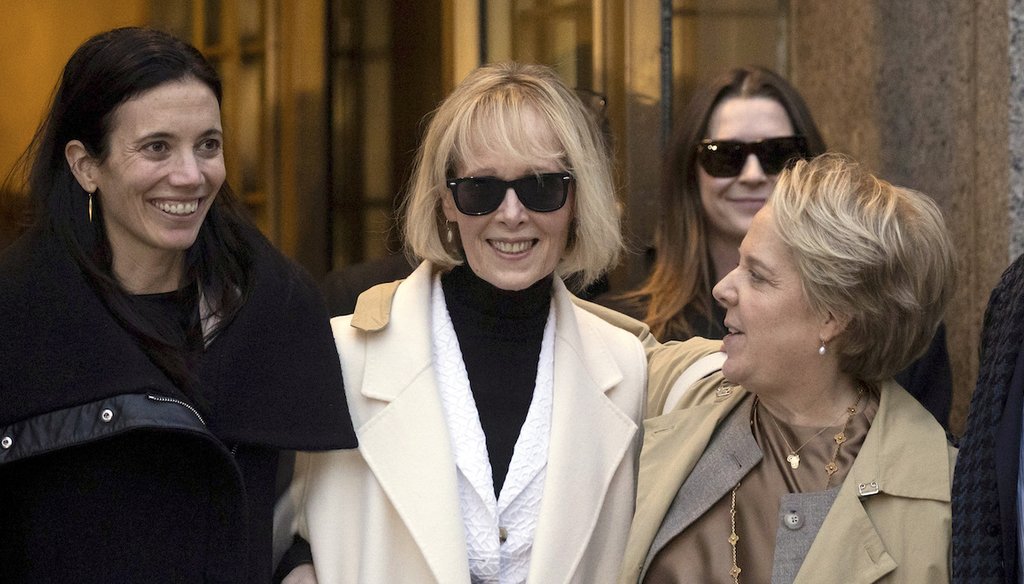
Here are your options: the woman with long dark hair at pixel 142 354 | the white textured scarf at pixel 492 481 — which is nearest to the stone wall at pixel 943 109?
the white textured scarf at pixel 492 481

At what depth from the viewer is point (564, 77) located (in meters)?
5.80

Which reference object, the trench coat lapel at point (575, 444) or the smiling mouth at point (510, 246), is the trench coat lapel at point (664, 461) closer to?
the trench coat lapel at point (575, 444)

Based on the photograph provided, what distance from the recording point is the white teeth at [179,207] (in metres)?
3.20

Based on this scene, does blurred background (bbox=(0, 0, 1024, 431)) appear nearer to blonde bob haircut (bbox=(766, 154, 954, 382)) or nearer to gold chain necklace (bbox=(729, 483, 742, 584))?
blonde bob haircut (bbox=(766, 154, 954, 382))

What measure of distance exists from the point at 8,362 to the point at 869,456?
1.77 m

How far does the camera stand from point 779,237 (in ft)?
11.1

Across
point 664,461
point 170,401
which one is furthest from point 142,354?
point 664,461

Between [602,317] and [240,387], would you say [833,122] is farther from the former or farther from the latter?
[240,387]

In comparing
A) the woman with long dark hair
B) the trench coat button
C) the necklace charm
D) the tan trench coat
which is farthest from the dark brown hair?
the woman with long dark hair

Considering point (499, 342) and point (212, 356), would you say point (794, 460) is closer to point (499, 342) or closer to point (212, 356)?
point (499, 342)

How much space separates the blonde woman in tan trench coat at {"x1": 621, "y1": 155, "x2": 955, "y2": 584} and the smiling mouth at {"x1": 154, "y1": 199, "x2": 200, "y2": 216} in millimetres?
1180

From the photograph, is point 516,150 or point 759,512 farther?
point 516,150

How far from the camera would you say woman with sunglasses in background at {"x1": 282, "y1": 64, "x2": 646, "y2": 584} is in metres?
3.42

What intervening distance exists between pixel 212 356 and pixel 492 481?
2.31ft
